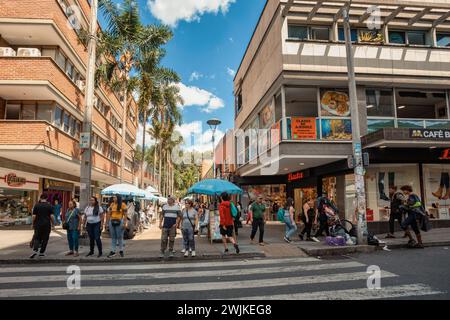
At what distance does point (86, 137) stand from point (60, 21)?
27.1 feet

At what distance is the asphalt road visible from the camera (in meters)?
5.38

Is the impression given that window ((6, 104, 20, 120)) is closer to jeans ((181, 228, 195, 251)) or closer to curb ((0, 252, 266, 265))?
curb ((0, 252, 266, 265))

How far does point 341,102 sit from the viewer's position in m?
14.7

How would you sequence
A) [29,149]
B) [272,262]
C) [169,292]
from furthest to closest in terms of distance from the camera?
1. [29,149]
2. [272,262]
3. [169,292]

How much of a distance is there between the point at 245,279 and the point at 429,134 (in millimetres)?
10402

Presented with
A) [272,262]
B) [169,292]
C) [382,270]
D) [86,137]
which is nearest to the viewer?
[169,292]

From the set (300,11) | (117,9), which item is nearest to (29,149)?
(117,9)

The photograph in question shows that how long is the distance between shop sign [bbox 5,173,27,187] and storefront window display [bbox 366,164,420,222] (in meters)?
17.3

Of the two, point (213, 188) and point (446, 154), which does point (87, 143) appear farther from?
point (446, 154)

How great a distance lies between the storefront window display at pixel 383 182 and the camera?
13.9 m

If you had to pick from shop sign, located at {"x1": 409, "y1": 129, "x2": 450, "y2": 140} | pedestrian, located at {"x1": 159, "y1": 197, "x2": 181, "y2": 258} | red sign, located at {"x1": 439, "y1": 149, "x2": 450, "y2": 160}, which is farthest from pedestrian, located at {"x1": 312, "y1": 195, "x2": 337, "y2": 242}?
red sign, located at {"x1": 439, "y1": 149, "x2": 450, "y2": 160}

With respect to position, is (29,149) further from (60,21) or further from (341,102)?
(341,102)

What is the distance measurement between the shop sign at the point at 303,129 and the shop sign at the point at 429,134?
3.70 meters

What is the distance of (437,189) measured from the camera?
14680mm
